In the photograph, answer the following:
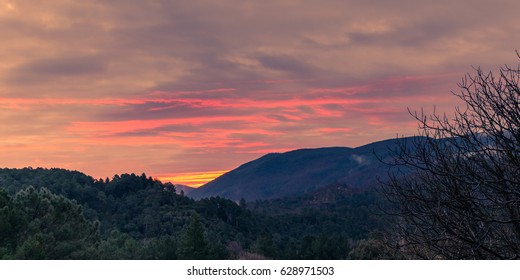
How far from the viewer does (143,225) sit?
131375 mm

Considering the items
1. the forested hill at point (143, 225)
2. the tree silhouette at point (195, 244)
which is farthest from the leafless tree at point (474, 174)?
the tree silhouette at point (195, 244)

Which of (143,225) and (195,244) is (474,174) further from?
(143,225)

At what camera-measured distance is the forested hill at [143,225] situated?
177 ft

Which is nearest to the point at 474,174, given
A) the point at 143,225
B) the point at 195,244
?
the point at 195,244

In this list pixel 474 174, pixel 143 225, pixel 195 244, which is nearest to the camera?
pixel 474 174

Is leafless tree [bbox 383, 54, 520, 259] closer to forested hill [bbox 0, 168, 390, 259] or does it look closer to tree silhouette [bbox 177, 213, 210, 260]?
forested hill [bbox 0, 168, 390, 259]

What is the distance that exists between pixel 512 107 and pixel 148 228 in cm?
11561

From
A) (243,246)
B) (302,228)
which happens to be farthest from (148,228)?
(302,228)

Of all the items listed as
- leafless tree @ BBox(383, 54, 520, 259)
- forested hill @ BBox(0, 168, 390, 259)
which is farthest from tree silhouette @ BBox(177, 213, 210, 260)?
leafless tree @ BBox(383, 54, 520, 259)

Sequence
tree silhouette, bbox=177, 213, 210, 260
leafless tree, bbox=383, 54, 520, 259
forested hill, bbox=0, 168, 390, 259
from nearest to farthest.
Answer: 1. leafless tree, bbox=383, 54, 520, 259
2. forested hill, bbox=0, 168, 390, 259
3. tree silhouette, bbox=177, 213, 210, 260

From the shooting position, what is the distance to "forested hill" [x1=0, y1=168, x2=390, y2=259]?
53812 mm

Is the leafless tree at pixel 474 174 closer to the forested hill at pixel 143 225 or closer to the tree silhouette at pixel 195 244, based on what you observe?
the forested hill at pixel 143 225
